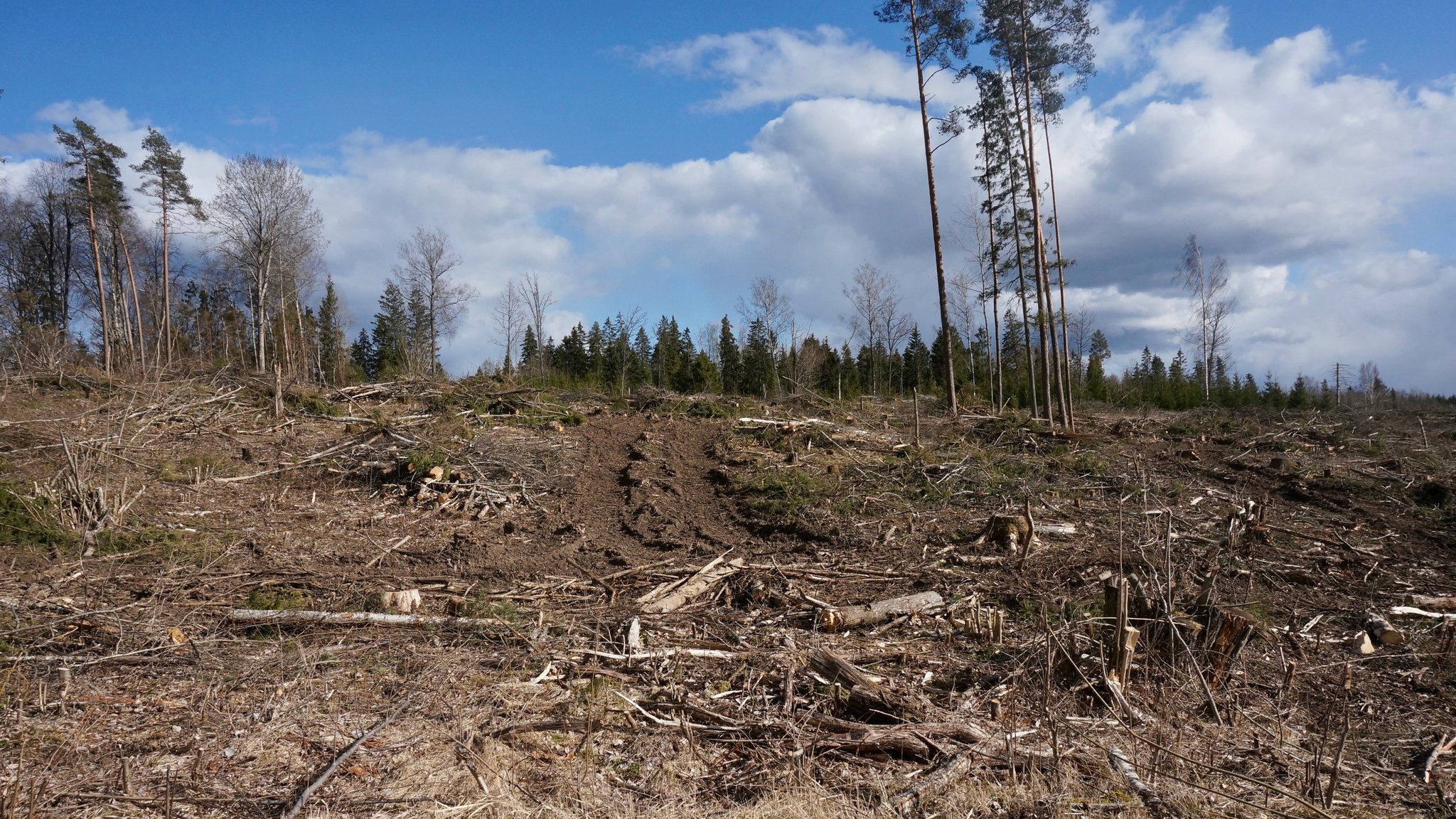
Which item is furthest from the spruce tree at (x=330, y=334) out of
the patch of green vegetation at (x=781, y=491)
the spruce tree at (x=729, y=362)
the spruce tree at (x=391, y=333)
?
the patch of green vegetation at (x=781, y=491)

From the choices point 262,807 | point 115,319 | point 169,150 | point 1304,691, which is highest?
point 169,150

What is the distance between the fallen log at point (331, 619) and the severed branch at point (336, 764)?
5.29 feet

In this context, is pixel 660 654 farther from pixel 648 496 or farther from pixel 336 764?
pixel 648 496

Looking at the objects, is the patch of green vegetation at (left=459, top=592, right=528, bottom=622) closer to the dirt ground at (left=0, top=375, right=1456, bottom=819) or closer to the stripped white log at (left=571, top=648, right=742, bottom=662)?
the dirt ground at (left=0, top=375, right=1456, bottom=819)

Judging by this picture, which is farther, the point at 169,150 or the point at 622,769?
the point at 169,150

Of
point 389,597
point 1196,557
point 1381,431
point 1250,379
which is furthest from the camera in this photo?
point 1250,379

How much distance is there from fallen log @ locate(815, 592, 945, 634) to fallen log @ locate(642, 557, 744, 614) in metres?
1.36

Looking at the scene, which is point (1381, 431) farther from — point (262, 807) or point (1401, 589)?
point (262, 807)

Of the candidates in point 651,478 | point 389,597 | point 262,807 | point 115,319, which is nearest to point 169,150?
point 115,319

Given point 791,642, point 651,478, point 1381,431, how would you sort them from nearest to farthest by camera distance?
point 791,642 < point 651,478 < point 1381,431

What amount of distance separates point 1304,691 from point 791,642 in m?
3.58

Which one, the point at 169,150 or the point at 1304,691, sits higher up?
the point at 169,150

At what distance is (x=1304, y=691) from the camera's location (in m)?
4.86

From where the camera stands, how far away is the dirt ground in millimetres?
3590
